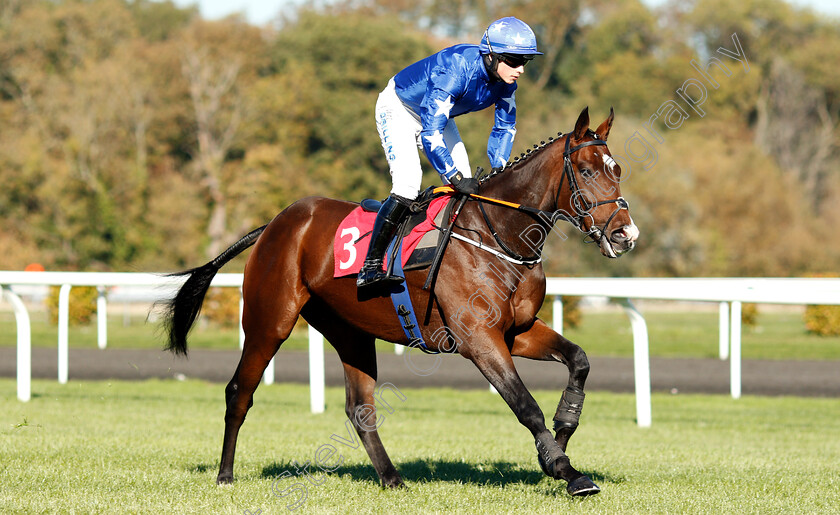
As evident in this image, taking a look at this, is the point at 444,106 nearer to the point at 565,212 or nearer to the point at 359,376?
the point at 565,212

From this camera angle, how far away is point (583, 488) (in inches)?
169

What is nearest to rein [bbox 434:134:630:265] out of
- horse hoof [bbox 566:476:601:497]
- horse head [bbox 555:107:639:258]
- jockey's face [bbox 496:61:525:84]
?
horse head [bbox 555:107:639:258]

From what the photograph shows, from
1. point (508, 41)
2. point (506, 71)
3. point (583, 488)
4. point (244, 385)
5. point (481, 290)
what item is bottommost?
point (583, 488)

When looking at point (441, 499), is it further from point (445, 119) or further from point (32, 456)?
point (32, 456)

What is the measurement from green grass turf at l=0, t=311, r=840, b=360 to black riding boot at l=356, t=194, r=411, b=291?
29.0 feet

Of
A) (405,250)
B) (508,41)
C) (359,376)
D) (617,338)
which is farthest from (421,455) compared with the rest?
(617,338)

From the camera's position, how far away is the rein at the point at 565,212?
454cm

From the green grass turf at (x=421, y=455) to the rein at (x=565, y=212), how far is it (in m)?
1.21

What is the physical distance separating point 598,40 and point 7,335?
40.0m

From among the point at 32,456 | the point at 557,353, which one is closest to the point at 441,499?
the point at 557,353

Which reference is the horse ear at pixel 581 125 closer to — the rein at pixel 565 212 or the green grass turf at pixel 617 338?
the rein at pixel 565 212

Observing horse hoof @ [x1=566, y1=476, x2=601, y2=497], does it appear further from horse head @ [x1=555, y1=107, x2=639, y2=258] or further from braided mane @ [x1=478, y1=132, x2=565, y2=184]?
braided mane @ [x1=478, y1=132, x2=565, y2=184]

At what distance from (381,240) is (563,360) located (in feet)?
3.59

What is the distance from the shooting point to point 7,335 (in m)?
18.0
